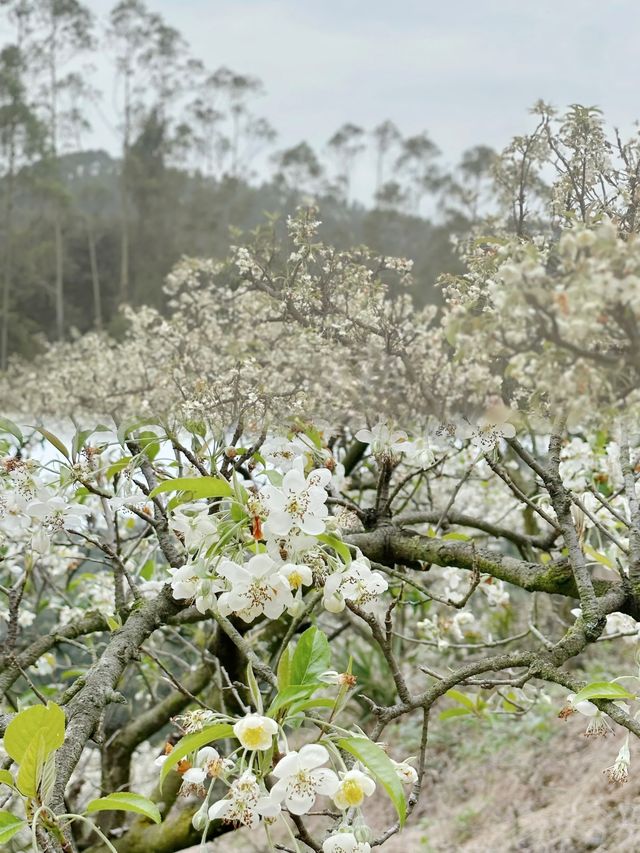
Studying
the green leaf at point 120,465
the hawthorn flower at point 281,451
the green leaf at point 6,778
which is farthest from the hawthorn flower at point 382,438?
the green leaf at point 6,778

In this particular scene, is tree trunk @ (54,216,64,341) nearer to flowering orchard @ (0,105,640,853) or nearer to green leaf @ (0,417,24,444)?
flowering orchard @ (0,105,640,853)

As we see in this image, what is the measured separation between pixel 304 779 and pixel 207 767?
0.10 meters

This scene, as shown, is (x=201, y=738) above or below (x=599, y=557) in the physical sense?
above

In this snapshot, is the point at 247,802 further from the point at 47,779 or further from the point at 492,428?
the point at 492,428

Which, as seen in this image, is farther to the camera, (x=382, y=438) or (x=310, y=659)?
(x=382, y=438)

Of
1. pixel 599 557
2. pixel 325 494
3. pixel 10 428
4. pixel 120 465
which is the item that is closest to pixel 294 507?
pixel 325 494

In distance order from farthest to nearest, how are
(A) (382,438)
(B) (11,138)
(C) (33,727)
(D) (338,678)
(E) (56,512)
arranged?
(B) (11,138) < (A) (382,438) < (E) (56,512) < (D) (338,678) < (C) (33,727)

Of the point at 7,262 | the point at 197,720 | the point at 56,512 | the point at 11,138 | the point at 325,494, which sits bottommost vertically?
the point at 197,720

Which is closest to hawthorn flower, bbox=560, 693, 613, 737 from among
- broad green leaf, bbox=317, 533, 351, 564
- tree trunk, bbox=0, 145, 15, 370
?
broad green leaf, bbox=317, 533, 351, 564

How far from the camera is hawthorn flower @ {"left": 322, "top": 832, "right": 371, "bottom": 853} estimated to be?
802 mm

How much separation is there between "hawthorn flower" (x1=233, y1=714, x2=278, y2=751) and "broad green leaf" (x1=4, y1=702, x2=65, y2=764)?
164mm

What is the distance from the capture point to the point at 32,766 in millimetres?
763

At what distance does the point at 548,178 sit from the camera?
4.63 ft

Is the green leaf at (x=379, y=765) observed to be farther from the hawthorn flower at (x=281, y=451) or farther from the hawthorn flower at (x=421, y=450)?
the hawthorn flower at (x=421, y=450)
